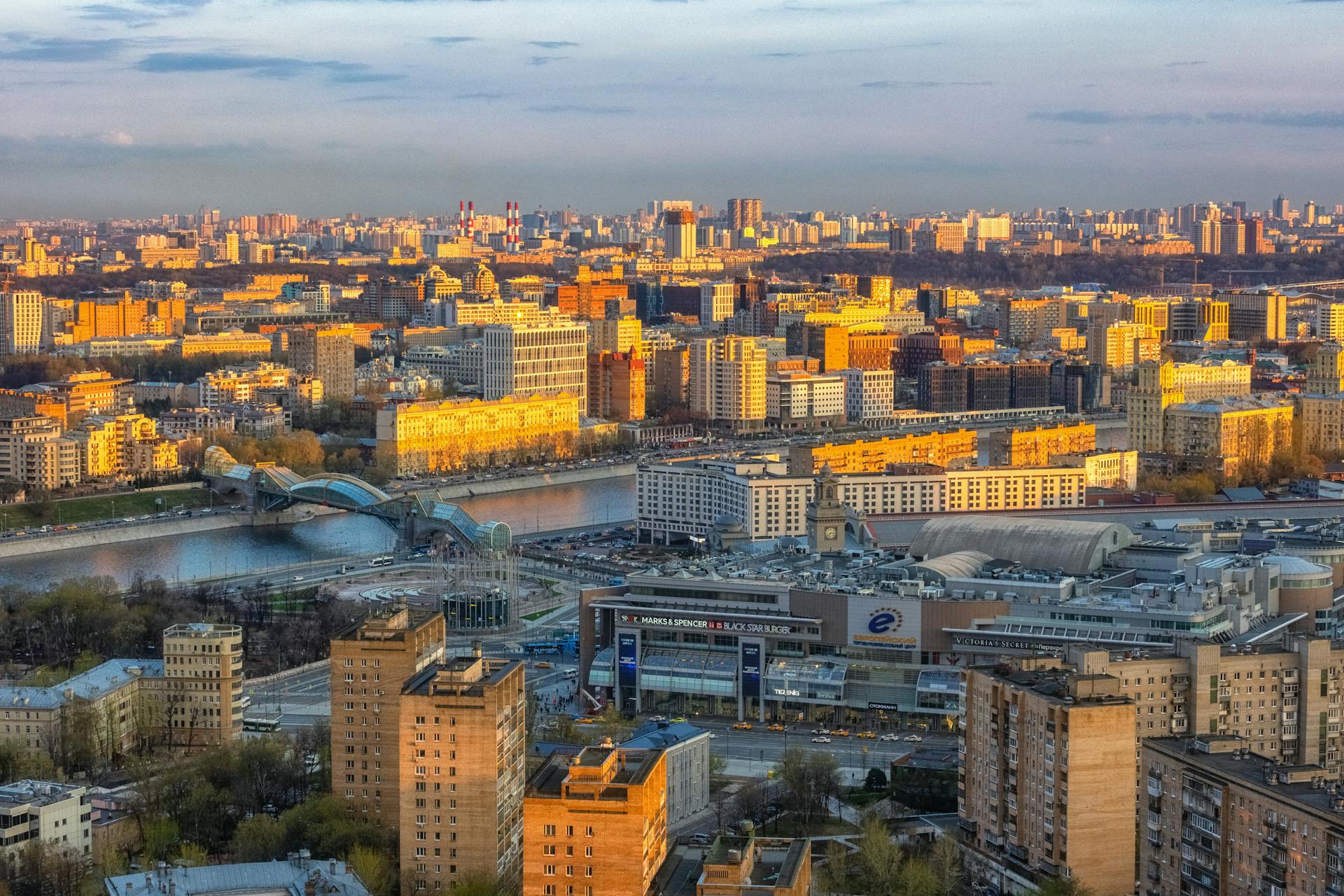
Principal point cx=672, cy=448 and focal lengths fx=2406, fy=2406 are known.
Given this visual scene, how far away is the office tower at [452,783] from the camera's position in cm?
1229

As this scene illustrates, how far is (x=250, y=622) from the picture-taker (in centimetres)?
2034

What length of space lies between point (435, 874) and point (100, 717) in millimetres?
3883

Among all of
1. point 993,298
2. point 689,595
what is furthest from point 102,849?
point 993,298

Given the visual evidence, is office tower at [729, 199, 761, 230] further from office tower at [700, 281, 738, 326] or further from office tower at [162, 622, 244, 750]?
office tower at [162, 622, 244, 750]

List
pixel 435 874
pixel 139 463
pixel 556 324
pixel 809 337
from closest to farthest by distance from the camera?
pixel 435 874, pixel 139 463, pixel 556 324, pixel 809 337

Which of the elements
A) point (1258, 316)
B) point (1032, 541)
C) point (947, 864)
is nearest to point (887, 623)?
point (1032, 541)

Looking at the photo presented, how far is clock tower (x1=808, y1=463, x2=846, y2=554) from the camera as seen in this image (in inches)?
796

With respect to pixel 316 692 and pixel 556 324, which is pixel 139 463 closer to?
pixel 556 324

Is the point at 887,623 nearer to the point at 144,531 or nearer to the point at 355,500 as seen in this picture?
the point at 355,500

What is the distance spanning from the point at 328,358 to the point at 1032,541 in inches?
916

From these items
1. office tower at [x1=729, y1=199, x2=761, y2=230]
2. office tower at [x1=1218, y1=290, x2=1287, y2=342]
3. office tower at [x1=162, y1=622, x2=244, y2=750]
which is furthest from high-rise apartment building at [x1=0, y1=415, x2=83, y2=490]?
office tower at [x1=729, y1=199, x2=761, y2=230]

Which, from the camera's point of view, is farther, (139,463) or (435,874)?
(139,463)

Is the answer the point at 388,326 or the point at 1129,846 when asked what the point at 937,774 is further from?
the point at 388,326

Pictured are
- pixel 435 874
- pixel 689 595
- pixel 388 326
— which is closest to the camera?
pixel 435 874
